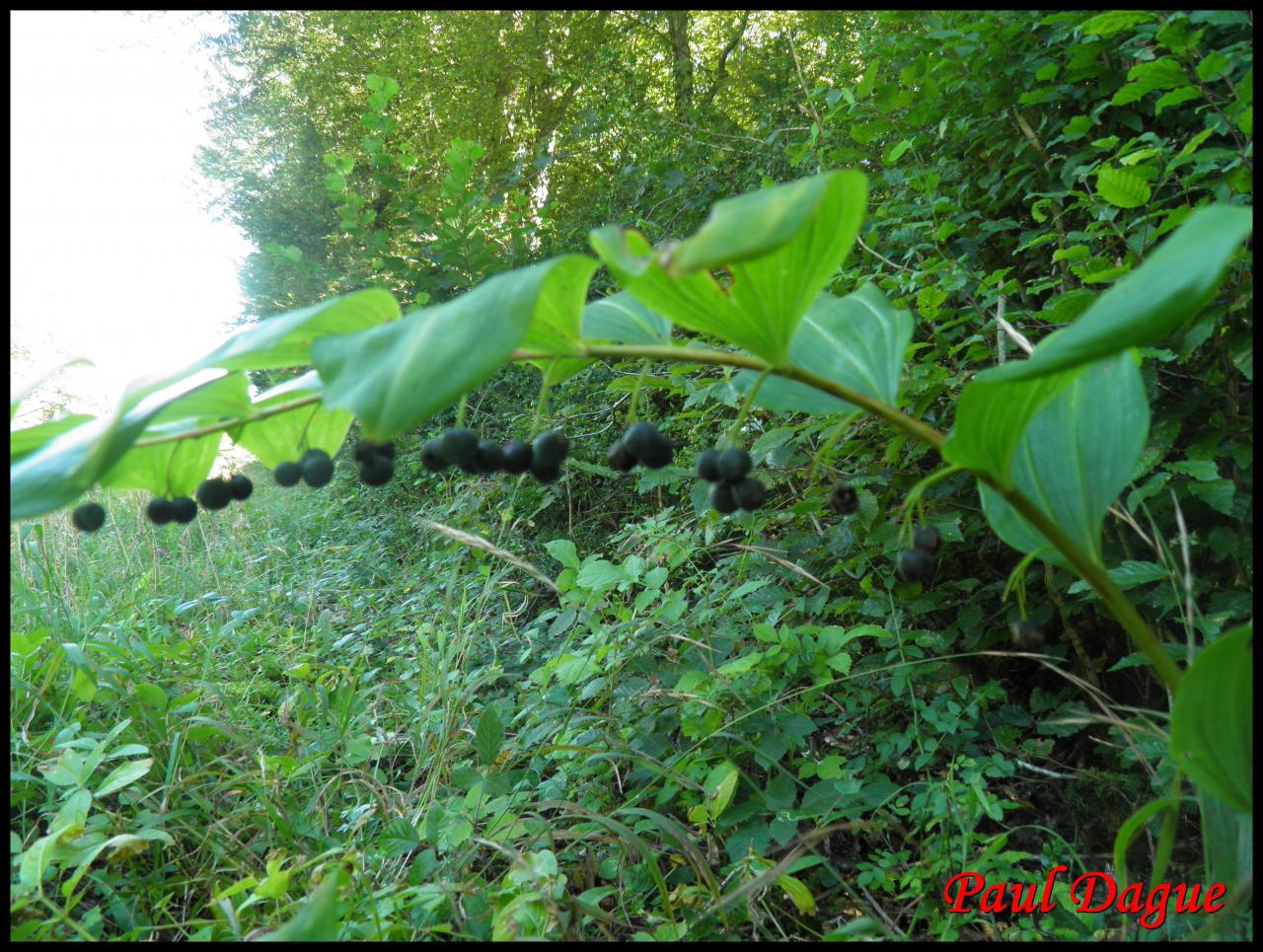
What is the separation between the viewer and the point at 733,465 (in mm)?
803

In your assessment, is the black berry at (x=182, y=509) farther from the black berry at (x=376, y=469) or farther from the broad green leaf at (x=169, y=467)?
the black berry at (x=376, y=469)

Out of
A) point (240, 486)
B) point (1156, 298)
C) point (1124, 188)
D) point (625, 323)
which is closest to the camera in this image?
point (1156, 298)

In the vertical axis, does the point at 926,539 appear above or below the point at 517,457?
below

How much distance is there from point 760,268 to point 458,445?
1.25 feet

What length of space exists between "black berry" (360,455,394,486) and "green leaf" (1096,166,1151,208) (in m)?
1.52

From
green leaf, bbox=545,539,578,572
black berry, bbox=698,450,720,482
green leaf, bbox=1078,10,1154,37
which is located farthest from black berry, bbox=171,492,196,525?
green leaf, bbox=1078,10,1154,37

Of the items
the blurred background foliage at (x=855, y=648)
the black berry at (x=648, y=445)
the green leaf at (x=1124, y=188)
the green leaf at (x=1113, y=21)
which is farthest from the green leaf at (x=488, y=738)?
the green leaf at (x=1113, y=21)

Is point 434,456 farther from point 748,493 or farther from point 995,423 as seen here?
point 995,423

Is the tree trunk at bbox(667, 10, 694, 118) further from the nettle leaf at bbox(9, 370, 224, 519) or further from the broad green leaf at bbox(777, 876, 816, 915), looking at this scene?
the nettle leaf at bbox(9, 370, 224, 519)

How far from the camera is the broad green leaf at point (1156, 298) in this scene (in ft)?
1.71

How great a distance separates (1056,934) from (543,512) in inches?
118

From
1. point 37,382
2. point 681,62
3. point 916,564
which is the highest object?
point 681,62

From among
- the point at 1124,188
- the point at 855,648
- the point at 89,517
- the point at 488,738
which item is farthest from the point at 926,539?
the point at 855,648

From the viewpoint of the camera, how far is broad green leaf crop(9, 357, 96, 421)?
0.67m
